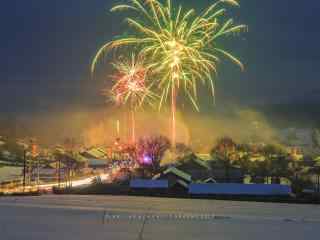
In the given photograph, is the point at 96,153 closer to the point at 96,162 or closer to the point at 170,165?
the point at 96,162

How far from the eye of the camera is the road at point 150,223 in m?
7.48

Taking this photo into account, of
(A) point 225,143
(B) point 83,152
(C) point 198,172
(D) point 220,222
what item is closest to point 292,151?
(A) point 225,143

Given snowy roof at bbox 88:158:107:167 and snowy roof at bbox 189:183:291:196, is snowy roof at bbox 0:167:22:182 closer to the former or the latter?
snowy roof at bbox 88:158:107:167

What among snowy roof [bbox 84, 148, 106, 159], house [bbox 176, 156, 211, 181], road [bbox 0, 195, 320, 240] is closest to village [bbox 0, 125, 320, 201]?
house [bbox 176, 156, 211, 181]

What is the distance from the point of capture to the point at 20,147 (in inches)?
Result: 3012

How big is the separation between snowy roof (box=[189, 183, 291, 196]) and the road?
33.4ft

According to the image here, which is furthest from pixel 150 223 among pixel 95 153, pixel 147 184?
pixel 95 153

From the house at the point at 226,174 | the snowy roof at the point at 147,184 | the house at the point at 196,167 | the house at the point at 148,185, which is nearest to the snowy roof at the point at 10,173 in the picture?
the house at the point at 196,167

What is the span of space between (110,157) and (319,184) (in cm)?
4296

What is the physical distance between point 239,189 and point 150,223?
14248 mm

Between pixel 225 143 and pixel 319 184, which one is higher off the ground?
pixel 225 143

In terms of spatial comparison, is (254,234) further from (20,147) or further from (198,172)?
(20,147)

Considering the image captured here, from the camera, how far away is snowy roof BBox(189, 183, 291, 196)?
864 inches

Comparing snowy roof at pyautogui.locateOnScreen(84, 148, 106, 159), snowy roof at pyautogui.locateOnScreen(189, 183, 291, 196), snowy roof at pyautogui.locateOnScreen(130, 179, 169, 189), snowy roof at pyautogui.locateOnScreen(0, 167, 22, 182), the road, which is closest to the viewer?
the road
